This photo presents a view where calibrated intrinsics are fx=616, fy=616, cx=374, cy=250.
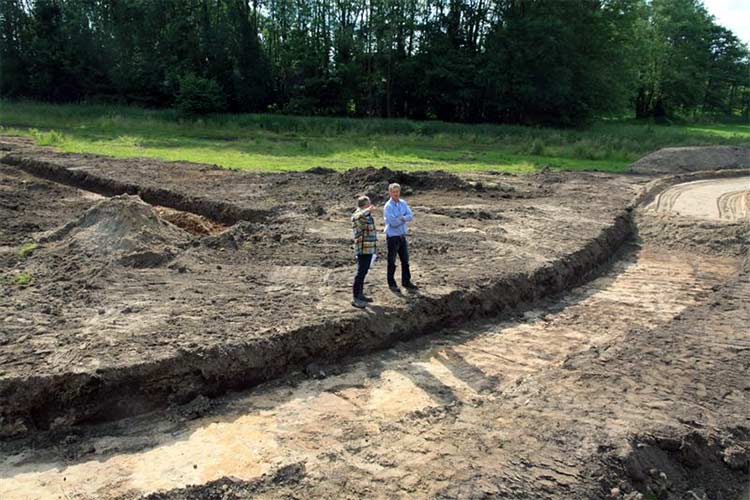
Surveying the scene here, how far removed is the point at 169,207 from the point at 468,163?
13.4 meters

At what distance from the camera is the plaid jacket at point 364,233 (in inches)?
313

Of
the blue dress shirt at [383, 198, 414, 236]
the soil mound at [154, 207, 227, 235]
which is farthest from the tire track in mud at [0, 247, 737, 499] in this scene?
the soil mound at [154, 207, 227, 235]

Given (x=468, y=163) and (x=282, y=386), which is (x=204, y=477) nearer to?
(x=282, y=386)

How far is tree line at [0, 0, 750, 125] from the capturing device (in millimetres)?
42094

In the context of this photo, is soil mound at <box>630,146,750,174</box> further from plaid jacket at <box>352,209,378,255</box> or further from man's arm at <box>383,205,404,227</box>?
plaid jacket at <box>352,209,378,255</box>

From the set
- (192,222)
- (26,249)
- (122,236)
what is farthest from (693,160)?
(26,249)

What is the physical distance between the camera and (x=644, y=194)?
1809cm

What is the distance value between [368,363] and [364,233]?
1658 mm

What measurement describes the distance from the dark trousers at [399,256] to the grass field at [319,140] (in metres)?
13.8

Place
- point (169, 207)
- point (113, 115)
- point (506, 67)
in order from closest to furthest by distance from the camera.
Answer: point (169, 207) → point (113, 115) → point (506, 67)

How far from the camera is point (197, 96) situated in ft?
130

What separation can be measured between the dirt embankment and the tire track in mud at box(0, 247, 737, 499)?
408 millimetres

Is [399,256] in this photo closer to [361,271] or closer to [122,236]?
[361,271]

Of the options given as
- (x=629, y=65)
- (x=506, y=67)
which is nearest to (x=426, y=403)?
(x=506, y=67)
